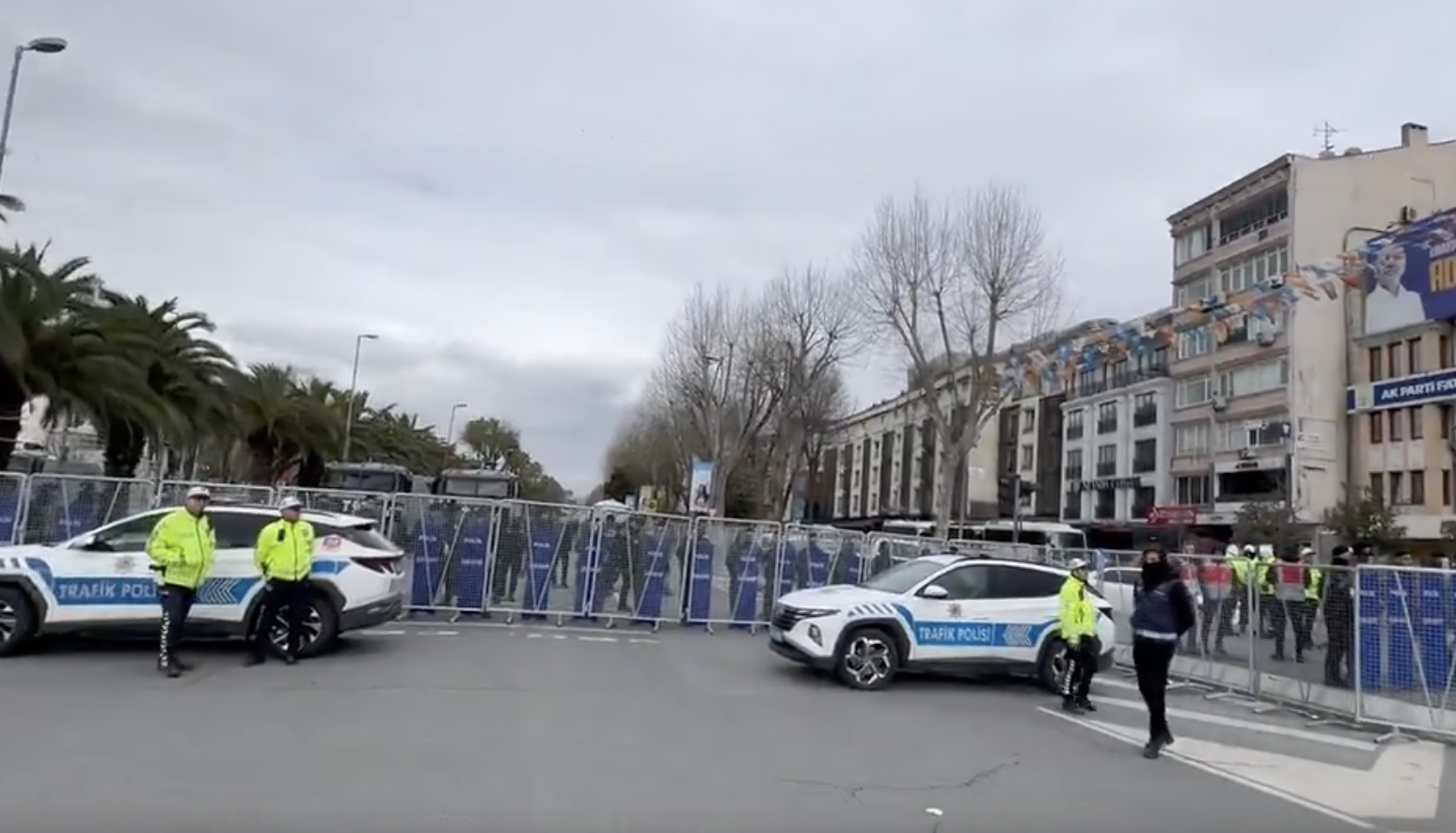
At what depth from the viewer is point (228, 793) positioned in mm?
7055

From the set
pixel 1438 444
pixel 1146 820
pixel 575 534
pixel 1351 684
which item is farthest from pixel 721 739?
pixel 1438 444

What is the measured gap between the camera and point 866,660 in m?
13.4

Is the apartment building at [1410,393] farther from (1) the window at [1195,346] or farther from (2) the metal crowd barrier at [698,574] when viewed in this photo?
(2) the metal crowd barrier at [698,574]

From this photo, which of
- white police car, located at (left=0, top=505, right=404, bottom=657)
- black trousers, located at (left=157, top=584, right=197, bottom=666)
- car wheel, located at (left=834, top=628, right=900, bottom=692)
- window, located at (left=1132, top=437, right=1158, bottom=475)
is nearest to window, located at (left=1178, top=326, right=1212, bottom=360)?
window, located at (left=1132, top=437, right=1158, bottom=475)

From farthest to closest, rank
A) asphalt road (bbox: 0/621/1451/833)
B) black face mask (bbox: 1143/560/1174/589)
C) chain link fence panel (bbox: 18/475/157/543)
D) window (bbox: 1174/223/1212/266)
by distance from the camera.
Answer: window (bbox: 1174/223/1212/266), chain link fence panel (bbox: 18/475/157/543), black face mask (bbox: 1143/560/1174/589), asphalt road (bbox: 0/621/1451/833)

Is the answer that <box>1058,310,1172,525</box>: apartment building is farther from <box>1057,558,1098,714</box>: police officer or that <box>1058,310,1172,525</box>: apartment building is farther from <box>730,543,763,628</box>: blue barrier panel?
<box>1057,558,1098,714</box>: police officer

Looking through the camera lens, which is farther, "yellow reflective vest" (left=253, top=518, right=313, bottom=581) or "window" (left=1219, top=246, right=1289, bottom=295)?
"window" (left=1219, top=246, right=1289, bottom=295)

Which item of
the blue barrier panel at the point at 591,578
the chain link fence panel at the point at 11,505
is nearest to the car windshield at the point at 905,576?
the blue barrier panel at the point at 591,578

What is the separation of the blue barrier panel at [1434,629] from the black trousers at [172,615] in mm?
12745

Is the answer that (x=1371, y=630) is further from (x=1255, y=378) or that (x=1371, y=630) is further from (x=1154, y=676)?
(x=1255, y=378)

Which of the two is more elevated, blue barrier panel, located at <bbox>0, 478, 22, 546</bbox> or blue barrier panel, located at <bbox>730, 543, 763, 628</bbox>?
blue barrier panel, located at <bbox>0, 478, 22, 546</bbox>

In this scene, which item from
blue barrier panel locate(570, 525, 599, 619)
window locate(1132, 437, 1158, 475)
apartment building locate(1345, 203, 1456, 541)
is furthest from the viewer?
window locate(1132, 437, 1158, 475)

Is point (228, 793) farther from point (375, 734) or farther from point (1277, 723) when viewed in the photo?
point (1277, 723)

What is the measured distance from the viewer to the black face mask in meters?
10.9
